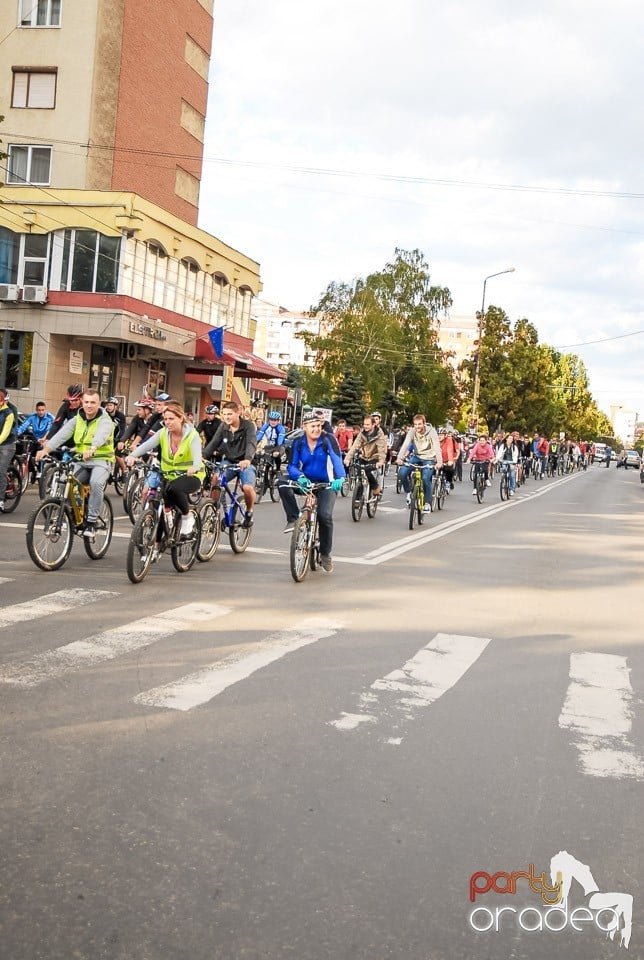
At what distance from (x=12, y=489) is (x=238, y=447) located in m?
4.46

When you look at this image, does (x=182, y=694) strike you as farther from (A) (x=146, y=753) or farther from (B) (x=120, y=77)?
(B) (x=120, y=77)

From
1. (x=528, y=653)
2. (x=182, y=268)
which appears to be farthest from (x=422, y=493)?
(x=182, y=268)

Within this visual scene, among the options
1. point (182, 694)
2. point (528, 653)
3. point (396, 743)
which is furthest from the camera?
point (528, 653)

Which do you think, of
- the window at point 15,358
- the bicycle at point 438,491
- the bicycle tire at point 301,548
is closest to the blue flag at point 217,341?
the window at point 15,358

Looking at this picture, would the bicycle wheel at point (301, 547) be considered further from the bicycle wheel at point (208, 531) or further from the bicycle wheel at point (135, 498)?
the bicycle wheel at point (135, 498)

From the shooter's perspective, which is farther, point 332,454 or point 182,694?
point 332,454

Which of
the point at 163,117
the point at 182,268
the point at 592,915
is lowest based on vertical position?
the point at 592,915

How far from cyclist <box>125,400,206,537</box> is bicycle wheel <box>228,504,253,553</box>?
1.99 m

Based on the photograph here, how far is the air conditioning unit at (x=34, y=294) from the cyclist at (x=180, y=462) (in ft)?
85.0

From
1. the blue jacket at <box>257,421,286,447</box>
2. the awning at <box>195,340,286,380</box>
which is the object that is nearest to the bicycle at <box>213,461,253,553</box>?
the blue jacket at <box>257,421,286,447</box>

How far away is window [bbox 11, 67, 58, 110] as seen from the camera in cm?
3819

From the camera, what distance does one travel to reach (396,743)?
5156 millimetres

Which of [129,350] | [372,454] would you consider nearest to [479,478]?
[372,454]

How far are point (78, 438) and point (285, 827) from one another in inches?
294
